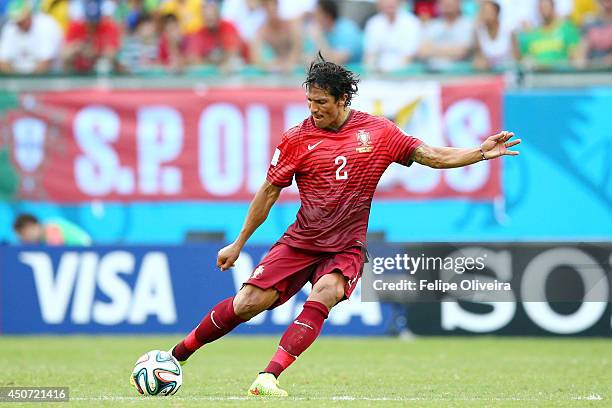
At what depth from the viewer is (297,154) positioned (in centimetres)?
898

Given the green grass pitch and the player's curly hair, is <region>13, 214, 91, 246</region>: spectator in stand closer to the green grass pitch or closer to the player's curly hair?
the green grass pitch

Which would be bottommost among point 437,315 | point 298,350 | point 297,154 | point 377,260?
point 437,315

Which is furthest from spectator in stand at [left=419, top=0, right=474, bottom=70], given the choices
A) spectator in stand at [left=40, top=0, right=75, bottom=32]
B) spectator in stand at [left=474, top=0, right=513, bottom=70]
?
spectator in stand at [left=40, top=0, right=75, bottom=32]

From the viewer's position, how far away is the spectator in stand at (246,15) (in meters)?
18.7

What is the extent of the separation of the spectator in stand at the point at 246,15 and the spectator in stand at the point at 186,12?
441 mm

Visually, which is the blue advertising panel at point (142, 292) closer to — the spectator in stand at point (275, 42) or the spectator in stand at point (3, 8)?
the spectator in stand at point (275, 42)

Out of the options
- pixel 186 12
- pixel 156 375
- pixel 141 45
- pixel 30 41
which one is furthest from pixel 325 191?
pixel 30 41

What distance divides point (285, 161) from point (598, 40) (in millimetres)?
10053

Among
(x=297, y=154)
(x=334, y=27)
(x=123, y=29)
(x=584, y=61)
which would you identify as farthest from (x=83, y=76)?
(x=297, y=154)

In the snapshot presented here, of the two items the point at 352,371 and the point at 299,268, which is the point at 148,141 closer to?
the point at 352,371

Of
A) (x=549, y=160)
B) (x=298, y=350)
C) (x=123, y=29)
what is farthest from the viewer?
(x=123, y=29)

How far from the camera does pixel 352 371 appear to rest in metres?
11.3

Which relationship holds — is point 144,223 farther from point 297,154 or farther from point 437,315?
point 297,154

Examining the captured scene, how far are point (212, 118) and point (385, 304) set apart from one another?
4.00m
